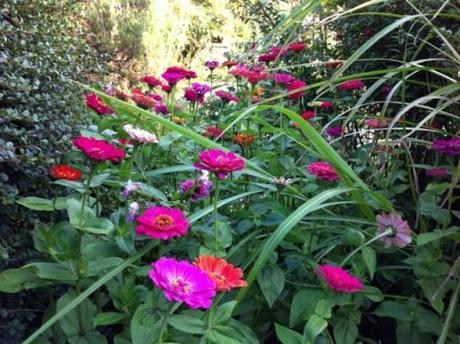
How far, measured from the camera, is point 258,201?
139 cm

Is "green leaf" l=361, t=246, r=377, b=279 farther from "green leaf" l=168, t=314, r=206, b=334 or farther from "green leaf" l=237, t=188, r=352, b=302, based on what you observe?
"green leaf" l=168, t=314, r=206, b=334

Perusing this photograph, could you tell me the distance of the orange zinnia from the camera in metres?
0.87

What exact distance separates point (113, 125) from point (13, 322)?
68 cm

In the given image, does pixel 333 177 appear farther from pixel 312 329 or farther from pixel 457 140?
pixel 312 329

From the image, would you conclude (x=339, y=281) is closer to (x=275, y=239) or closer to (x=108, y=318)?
(x=275, y=239)

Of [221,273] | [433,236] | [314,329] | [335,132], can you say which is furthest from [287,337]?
[335,132]

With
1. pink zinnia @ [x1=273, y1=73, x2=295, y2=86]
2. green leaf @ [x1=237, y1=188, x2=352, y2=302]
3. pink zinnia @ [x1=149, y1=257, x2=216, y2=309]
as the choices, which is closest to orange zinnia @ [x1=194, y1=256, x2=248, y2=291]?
pink zinnia @ [x1=149, y1=257, x2=216, y2=309]

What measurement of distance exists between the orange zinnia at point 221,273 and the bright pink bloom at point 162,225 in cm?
6

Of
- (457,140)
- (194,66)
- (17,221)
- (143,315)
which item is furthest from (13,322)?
(194,66)

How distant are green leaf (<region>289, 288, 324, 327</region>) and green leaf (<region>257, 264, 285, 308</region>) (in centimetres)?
4

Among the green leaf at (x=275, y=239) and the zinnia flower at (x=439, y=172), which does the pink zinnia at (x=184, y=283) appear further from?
the zinnia flower at (x=439, y=172)

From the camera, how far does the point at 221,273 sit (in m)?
0.90

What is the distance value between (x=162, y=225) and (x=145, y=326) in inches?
6.6

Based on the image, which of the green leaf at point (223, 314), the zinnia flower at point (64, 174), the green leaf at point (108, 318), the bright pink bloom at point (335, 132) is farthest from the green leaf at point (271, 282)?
the bright pink bloom at point (335, 132)
